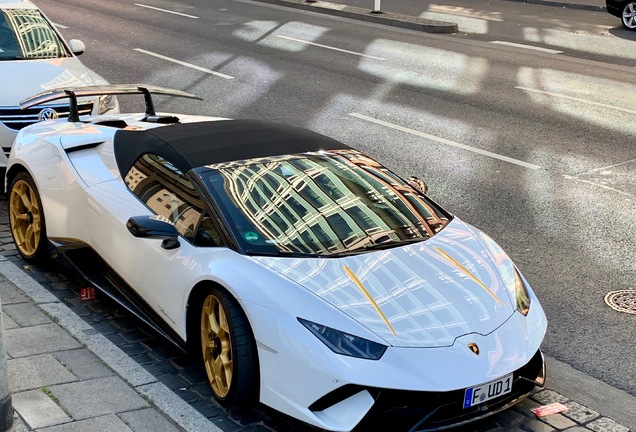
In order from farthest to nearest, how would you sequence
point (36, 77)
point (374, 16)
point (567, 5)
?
point (567, 5) < point (374, 16) < point (36, 77)

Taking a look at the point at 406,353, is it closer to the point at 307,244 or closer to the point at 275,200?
the point at 307,244

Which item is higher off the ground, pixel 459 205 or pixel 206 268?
pixel 206 268

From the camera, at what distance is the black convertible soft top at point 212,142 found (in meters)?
5.79

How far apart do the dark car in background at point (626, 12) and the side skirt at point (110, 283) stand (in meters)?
Answer: 16.4

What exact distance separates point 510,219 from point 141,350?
3944mm

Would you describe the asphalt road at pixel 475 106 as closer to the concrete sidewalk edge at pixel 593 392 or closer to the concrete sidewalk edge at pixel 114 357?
the concrete sidewalk edge at pixel 593 392

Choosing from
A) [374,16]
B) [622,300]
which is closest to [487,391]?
[622,300]

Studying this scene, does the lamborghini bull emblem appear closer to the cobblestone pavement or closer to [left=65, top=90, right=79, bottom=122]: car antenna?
the cobblestone pavement

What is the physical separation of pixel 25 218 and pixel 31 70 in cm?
291

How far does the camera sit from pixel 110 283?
607cm

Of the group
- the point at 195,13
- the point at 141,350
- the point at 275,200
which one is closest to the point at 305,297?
the point at 275,200

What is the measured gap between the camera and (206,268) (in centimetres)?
511

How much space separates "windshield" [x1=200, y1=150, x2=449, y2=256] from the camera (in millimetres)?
5191

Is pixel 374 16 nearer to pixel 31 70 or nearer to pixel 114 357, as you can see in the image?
pixel 31 70
